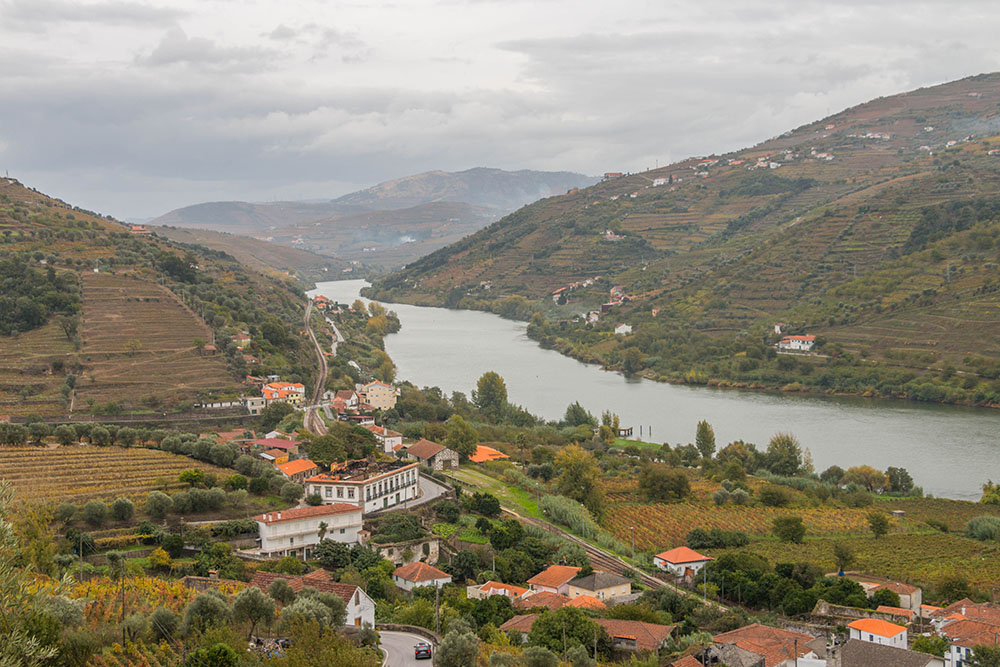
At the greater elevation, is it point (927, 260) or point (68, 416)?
point (927, 260)

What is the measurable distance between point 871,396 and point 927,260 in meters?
12.1

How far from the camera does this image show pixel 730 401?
122 feet

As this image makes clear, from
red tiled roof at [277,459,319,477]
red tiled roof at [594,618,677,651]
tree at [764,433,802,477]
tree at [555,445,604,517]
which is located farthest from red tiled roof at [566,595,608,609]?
tree at [764,433,802,477]

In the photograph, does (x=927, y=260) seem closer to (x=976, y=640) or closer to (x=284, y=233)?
(x=976, y=640)

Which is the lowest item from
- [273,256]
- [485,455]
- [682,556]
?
[682,556]

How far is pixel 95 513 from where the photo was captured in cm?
1447

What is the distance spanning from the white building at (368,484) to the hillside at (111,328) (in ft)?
26.7

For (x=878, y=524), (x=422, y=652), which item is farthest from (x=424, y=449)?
(x=422, y=652)

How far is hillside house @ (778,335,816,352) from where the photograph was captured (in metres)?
42.4

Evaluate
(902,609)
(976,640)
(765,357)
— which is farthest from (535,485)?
(765,357)

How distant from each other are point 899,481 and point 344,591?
655 inches

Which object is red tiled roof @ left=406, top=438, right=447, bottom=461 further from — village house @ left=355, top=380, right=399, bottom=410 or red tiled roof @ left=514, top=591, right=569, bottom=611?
red tiled roof @ left=514, top=591, right=569, bottom=611

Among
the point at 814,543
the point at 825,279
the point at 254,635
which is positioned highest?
the point at 825,279

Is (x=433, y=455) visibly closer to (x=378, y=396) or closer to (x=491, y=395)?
(x=378, y=396)
